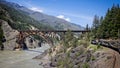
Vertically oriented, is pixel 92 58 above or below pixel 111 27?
below

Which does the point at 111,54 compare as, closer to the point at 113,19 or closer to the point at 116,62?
the point at 116,62

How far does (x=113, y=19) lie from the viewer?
7244 cm

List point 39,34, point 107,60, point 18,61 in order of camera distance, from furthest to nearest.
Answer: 1. point 39,34
2. point 18,61
3. point 107,60

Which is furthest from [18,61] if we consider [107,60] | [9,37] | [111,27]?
[9,37]

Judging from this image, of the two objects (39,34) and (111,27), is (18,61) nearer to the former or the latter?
(111,27)

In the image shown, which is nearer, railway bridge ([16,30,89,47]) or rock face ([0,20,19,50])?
railway bridge ([16,30,89,47])

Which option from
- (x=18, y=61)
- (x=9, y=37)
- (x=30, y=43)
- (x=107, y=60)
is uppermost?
(x=9, y=37)

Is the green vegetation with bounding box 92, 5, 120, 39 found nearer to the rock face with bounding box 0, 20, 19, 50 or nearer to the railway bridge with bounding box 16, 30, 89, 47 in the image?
the railway bridge with bounding box 16, 30, 89, 47

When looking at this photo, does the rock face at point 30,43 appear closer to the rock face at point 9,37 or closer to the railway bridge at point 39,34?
the railway bridge at point 39,34

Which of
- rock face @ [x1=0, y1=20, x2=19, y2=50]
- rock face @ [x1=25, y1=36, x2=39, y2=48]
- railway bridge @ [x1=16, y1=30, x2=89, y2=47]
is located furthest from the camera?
rock face @ [x1=25, y1=36, x2=39, y2=48]

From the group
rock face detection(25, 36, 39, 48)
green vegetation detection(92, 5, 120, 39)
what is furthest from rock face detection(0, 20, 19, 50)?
green vegetation detection(92, 5, 120, 39)

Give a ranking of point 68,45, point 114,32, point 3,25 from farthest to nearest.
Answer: point 3,25, point 68,45, point 114,32

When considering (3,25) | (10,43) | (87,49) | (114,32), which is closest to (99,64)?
(87,49)

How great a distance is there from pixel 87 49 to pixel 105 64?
37.7 feet
